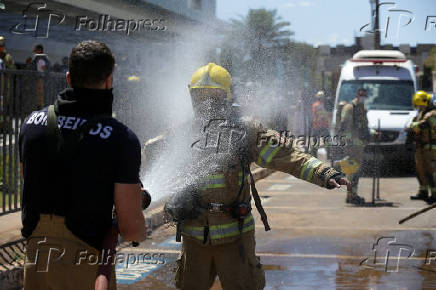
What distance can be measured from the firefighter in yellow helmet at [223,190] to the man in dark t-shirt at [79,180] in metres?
1.18

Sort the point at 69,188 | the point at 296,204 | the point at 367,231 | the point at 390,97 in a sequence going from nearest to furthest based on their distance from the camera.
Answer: the point at 69,188 → the point at 367,231 → the point at 296,204 → the point at 390,97

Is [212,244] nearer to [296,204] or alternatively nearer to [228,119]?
[228,119]

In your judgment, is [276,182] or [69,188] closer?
[69,188]

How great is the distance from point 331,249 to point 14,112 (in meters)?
3.77

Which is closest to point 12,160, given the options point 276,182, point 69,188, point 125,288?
point 125,288

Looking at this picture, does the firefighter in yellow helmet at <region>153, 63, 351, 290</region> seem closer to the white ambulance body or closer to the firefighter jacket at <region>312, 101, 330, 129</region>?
the white ambulance body

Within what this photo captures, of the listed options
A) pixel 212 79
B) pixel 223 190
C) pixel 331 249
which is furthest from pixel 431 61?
pixel 223 190

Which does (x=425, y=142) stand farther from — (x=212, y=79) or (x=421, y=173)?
(x=212, y=79)

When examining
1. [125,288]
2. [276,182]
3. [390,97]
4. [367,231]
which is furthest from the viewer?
[390,97]

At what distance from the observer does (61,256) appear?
301 cm

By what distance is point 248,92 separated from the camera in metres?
5.75

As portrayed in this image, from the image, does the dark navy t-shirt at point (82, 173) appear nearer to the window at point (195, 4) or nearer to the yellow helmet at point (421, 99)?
the yellow helmet at point (421, 99)

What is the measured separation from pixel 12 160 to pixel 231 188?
14.1 ft

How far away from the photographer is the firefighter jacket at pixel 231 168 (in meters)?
4.18
